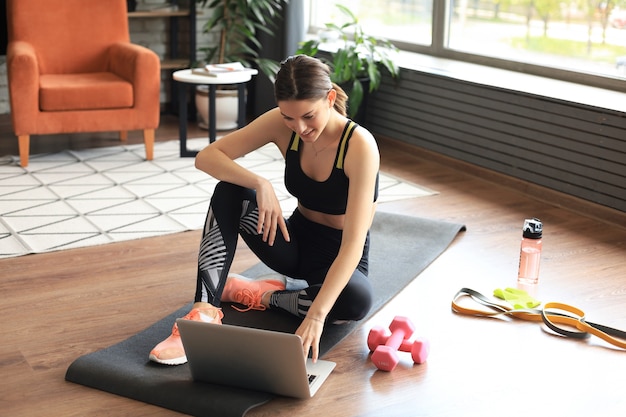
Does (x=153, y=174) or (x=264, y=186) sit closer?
(x=264, y=186)

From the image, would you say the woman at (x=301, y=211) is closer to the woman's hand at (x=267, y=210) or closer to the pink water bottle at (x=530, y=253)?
the woman's hand at (x=267, y=210)

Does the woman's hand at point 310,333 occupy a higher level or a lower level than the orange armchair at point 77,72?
lower

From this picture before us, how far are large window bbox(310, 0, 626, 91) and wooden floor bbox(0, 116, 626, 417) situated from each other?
78 centimetres

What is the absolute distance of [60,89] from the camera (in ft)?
14.2

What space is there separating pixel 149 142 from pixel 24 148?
63cm

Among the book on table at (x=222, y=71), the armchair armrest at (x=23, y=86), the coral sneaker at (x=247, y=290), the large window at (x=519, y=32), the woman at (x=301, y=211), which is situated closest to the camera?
the woman at (x=301, y=211)

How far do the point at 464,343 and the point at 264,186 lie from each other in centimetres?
75

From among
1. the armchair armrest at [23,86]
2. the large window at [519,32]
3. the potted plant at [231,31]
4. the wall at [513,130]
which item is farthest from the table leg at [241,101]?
the large window at [519,32]

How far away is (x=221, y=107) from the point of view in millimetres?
5273

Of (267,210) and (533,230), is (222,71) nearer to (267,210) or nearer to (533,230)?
(533,230)

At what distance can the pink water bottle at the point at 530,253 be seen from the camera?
2936 mm

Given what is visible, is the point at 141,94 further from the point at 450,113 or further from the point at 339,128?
the point at 339,128

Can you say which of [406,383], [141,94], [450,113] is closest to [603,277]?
[406,383]

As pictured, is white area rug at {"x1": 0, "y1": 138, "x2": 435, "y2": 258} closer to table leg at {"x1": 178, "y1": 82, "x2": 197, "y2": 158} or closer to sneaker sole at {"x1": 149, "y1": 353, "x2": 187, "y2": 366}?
table leg at {"x1": 178, "y1": 82, "x2": 197, "y2": 158}
